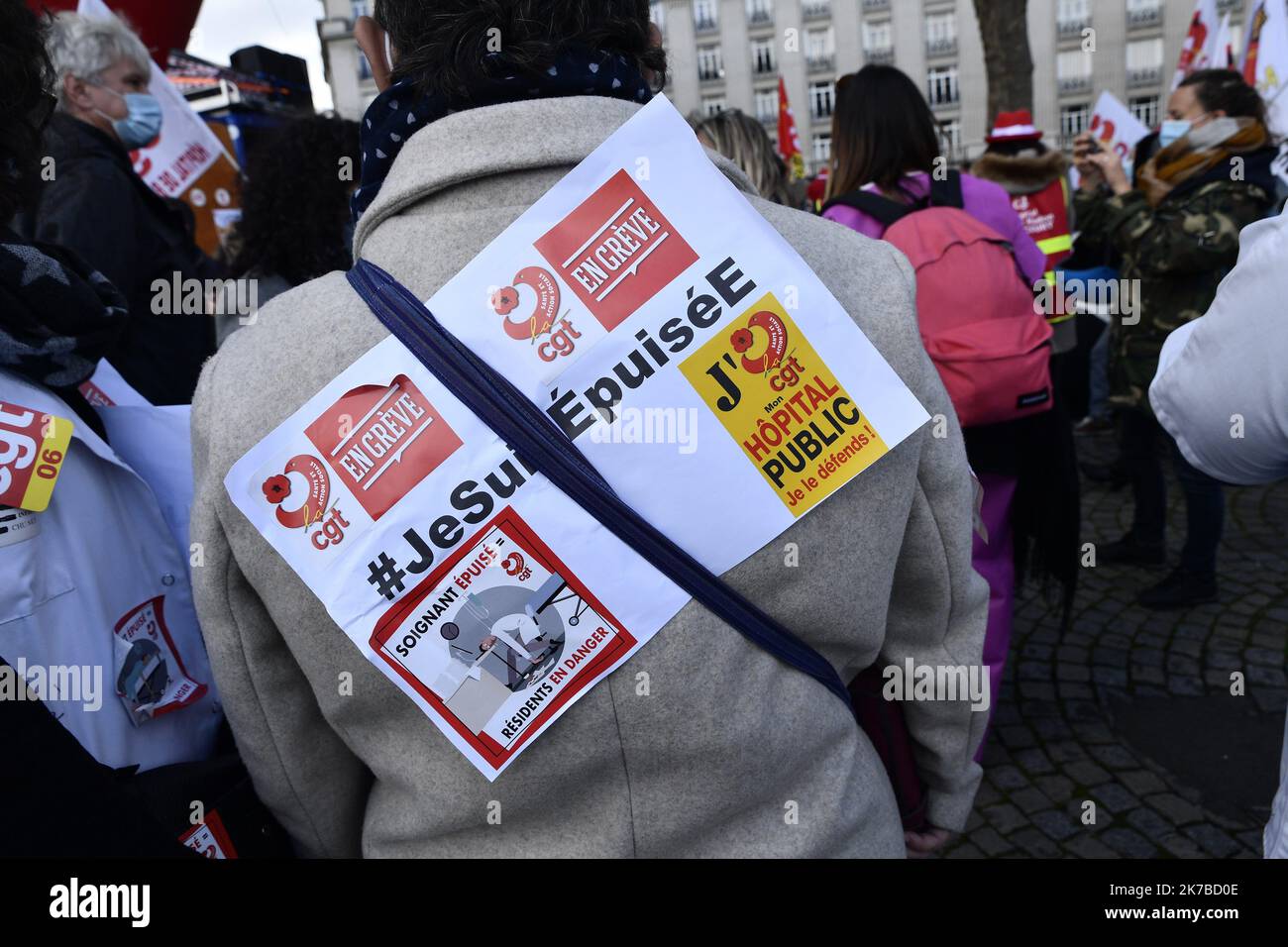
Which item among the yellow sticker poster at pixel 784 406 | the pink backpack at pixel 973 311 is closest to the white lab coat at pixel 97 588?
the yellow sticker poster at pixel 784 406

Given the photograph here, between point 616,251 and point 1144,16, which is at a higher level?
point 616,251

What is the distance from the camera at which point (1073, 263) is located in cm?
600

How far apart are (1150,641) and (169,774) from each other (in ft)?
12.2

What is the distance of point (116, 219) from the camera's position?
289 centimetres

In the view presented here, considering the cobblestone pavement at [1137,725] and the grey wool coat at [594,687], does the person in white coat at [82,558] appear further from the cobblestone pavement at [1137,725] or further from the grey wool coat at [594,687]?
the cobblestone pavement at [1137,725]

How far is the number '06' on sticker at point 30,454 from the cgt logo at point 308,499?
0.32 m

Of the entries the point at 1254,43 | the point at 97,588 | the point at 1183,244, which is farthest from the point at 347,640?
the point at 1254,43

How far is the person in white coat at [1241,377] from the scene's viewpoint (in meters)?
1.12

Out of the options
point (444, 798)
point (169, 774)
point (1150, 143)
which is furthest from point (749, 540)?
point (1150, 143)

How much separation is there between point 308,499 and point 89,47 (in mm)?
3001

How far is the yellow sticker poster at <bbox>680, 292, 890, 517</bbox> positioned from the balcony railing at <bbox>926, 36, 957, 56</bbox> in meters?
54.7

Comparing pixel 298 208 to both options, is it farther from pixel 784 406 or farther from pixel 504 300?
pixel 784 406

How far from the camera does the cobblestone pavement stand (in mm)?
2822
